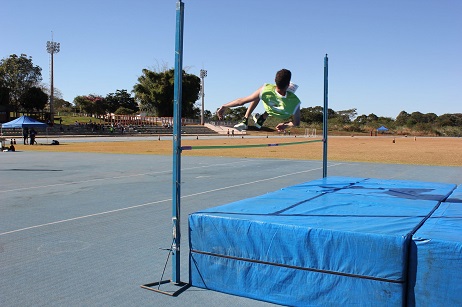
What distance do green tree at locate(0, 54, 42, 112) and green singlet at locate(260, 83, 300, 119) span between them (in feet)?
191

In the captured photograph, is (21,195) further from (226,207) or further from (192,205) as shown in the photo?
(226,207)

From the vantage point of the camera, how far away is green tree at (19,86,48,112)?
58.5 metres

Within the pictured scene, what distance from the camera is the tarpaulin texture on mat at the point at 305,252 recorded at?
3.24 m

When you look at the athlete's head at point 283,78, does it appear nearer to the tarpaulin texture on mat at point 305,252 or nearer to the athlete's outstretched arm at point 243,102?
the athlete's outstretched arm at point 243,102

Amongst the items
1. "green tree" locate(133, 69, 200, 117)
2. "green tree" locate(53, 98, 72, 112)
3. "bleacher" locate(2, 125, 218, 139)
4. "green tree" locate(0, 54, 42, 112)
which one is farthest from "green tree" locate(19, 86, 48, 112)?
"green tree" locate(53, 98, 72, 112)

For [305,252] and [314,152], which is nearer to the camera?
[305,252]

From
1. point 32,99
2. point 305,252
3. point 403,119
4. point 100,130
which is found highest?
point 32,99

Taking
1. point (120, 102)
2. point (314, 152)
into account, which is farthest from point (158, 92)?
point (314, 152)

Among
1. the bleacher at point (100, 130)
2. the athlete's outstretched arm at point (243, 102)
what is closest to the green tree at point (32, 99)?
the bleacher at point (100, 130)

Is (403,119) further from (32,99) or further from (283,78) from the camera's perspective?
(283,78)

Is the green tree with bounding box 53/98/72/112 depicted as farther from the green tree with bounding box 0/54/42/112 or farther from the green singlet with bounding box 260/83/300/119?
the green singlet with bounding box 260/83/300/119

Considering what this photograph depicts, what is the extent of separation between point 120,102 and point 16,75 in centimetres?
2805

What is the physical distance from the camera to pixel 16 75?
57.9 m

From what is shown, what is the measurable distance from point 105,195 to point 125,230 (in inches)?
131
